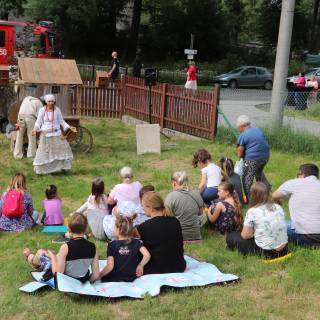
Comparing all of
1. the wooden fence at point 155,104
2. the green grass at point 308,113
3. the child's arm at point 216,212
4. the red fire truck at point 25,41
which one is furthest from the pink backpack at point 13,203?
the red fire truck at point 25,41

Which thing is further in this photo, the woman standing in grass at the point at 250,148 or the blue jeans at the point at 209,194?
the woman standing in grass at the point at 250,148

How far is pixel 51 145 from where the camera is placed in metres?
11.5

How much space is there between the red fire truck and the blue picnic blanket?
19.2 m

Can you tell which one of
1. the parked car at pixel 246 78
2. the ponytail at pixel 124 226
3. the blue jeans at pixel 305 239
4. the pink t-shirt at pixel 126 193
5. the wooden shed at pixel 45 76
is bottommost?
the parked car at pixel 246 78

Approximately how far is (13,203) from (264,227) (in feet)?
10.8

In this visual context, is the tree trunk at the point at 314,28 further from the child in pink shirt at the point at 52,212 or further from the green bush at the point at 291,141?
the child in pink shirt at the point at 52,212

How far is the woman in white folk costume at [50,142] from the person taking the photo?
37.2ft

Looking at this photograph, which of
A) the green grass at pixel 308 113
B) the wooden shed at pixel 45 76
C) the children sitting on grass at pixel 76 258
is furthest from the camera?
the green grass at pixel 308 113

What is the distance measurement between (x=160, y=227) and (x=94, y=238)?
67.8 inches

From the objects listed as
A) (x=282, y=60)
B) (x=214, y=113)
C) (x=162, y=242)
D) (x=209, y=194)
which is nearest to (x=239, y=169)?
(x=209, y=194)

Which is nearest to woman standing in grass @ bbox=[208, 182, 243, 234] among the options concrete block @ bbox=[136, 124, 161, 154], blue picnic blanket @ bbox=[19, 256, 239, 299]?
blue picnic blanket @ bbox=[19, 256, 239, 299]

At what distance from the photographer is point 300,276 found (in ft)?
19.9

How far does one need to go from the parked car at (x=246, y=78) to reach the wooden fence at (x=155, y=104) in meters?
17.7

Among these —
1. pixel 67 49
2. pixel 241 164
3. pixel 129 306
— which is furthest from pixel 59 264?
pixel 67 49
